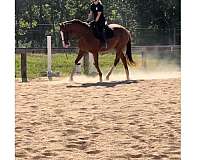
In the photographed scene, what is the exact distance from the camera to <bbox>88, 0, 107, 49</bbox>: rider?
6145 mm

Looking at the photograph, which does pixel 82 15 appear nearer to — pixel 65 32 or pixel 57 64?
pixel 57 64

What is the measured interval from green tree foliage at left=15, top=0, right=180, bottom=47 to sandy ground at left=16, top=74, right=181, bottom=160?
276 cm

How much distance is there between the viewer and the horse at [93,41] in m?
6.39

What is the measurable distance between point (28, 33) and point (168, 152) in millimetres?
6244

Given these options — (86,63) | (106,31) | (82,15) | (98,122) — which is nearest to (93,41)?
(106,31)

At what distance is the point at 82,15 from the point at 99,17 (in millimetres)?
2182

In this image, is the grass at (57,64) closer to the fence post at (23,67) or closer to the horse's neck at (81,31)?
the fence post at (23,67)

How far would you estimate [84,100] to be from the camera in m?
5.06

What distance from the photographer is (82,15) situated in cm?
844

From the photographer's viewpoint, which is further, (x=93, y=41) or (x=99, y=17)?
(x=93, y=41)

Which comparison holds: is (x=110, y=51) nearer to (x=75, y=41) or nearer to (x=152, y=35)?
(x=75, y=41)

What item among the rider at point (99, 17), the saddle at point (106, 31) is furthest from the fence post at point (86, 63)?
the saddle at point (106, 31)
